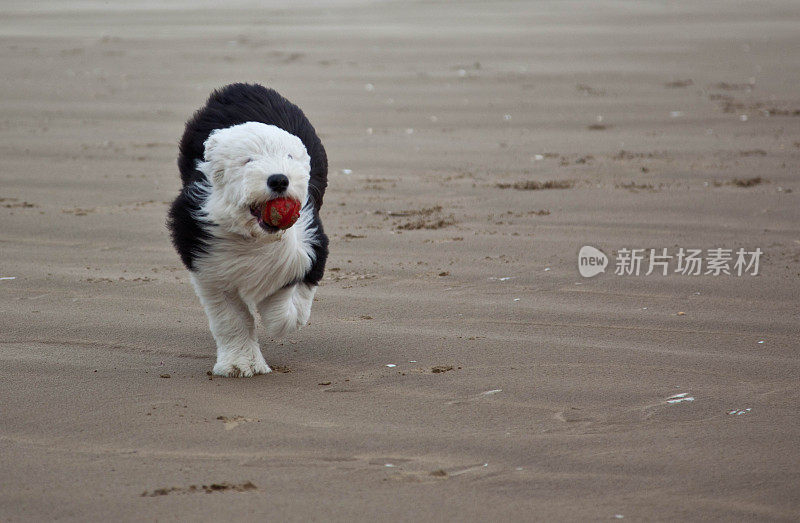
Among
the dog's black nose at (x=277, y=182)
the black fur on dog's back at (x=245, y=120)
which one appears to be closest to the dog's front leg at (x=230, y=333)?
→ the black fur on dog's back at (x=245, y=120)

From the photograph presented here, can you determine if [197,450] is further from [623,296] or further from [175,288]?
[623,296]

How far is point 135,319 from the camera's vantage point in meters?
5.73

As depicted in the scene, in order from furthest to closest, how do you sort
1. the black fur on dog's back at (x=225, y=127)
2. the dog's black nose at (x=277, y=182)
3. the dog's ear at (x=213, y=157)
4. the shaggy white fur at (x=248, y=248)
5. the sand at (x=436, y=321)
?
the black fur on dog's back at (x=225, y=127) < the dog's ear at (x=213, y=157) < the shaggy white fur at (x=248, y=248) < the dog's black nose at (x=277, y=182) < the sand at (x=436, y=321)

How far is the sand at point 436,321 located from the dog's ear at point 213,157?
39.5 inches

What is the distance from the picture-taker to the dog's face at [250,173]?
4.26m

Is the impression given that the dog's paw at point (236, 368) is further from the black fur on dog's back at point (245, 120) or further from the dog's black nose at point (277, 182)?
the dog's black nose at point (277, 182)

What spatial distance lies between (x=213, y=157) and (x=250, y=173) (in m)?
0.32

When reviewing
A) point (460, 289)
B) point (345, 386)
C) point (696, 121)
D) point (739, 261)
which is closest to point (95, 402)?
point (345, 386)

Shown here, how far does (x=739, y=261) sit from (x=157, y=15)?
1774cm

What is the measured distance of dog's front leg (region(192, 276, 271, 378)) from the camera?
4.86 meters

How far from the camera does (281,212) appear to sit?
4301 mm

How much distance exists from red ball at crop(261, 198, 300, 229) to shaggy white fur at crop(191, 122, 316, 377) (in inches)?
1.2

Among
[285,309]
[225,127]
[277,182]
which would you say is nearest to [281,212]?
[277,182]

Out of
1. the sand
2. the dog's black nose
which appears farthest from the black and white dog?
the sand
